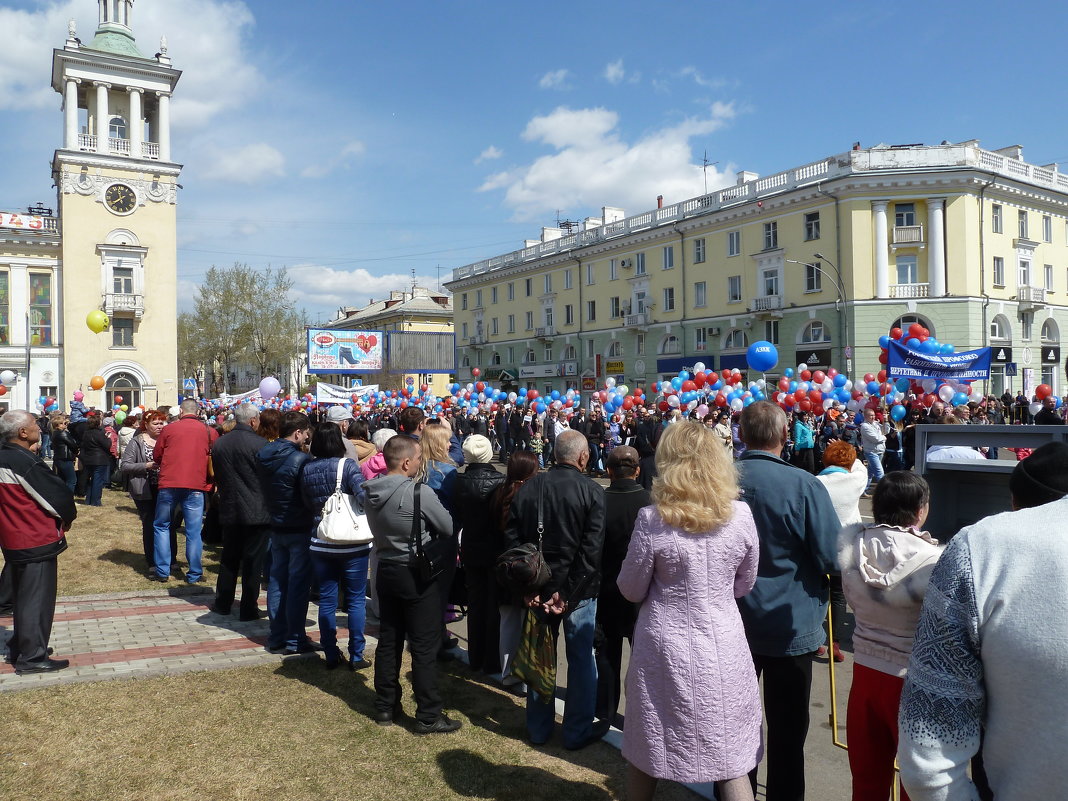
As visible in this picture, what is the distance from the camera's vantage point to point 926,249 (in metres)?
34.8

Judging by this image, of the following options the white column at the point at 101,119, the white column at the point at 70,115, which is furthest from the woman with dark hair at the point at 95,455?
the white column at the point at 101,119

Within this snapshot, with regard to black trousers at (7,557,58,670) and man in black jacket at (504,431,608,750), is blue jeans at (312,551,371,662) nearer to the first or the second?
man in black jacket at (504,431,608,750)

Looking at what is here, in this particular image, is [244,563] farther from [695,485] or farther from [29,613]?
[695,485]

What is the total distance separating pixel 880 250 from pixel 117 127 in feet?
145

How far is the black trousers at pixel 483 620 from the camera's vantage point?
5.48m

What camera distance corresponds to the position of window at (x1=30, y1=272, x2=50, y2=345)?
4641 centimetres

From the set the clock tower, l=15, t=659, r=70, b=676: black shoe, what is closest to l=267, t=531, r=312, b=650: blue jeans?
l=15, t=659, r=70, b=676: black shoe

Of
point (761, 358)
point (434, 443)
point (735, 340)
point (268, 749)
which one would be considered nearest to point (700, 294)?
point (735, 340)

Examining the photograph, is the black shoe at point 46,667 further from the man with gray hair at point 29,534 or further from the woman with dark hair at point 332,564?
the woman with dark hair at point 332,564

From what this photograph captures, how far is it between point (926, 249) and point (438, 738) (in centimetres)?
3648

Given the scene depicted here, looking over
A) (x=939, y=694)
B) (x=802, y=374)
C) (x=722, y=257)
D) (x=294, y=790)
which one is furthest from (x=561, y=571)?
(x=722, y=257)

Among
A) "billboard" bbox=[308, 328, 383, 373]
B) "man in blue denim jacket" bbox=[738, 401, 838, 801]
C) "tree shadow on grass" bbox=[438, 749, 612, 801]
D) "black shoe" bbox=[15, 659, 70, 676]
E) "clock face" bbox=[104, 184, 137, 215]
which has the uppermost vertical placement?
"clock face" bbox=[104, 184, 137, 215]

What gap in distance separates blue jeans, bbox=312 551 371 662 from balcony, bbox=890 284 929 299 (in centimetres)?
3450

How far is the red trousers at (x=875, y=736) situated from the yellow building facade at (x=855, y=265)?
1148 inches
